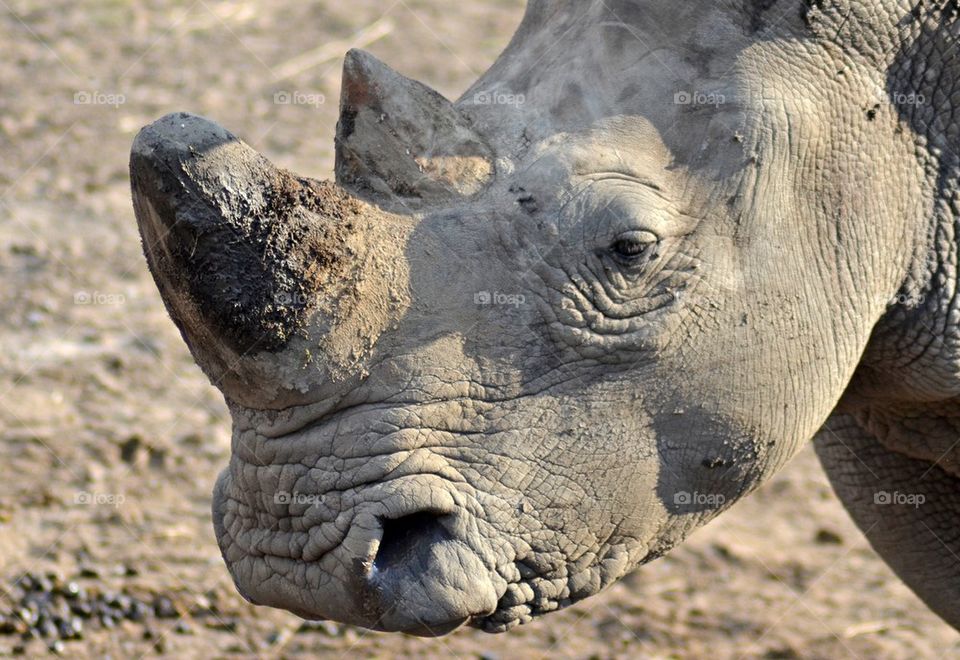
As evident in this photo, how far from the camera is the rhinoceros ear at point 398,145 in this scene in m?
3.23

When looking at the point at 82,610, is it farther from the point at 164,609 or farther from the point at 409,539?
the point at 409,539

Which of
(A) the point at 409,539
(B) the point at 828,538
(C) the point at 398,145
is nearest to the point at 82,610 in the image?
(A) the point at 409,539

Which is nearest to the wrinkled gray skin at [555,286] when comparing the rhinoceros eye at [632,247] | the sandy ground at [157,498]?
the rhinoceros eye at [632,247]

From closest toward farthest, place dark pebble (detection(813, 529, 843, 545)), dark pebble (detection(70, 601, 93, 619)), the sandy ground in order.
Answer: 1. dark pebble (detection(70, 601, 93, 619))
2. the sandy ground
3. dark pebble (detection(813, 529, 843, 545))

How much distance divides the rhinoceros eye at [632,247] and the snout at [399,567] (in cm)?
68

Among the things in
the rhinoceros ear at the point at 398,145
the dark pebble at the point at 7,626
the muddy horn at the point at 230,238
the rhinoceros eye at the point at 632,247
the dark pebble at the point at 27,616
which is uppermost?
the rhinoceros ear at the point at 398,145

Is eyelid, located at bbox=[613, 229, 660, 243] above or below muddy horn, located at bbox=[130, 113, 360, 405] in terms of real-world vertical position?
above

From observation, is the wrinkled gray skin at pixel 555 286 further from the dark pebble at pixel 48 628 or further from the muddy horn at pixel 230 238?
the dark pebble at pixel 48 628

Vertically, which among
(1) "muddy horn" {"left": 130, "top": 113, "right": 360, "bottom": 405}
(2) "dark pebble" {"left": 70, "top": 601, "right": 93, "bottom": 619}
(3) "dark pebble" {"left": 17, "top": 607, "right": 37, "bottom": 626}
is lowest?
(3) "dark pebble" {"left": 17, "top": 607, "right": 37, "bottom": 626}

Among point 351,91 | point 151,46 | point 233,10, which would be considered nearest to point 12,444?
point 351,91

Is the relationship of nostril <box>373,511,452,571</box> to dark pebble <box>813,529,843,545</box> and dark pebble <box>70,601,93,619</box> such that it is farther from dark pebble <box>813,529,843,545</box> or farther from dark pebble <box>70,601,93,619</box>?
dark pebble <box>813,529,843,545</box>

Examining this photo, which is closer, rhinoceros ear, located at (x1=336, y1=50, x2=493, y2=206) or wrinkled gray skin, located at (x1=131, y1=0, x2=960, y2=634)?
wrinkled gray skin, located at (x1=131, y1=0, x2=960, y2=634)

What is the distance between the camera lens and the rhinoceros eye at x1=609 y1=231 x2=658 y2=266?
321 cm

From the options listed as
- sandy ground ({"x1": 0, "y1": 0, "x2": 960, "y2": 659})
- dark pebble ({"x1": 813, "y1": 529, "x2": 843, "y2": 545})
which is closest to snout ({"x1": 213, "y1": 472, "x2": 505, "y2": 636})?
sandy ground ({"x1": 0, "y1": 0, "x2": 960, "y2": 659})
